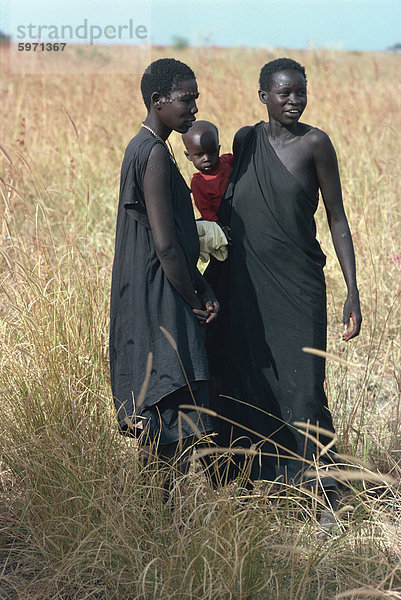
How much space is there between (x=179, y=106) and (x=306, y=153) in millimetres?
460

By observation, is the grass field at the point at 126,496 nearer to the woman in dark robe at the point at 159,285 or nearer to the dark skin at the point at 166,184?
→ the woman in dark robe at the point at 159,285

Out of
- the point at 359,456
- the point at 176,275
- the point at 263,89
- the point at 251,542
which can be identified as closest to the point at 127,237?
the point at 176,275

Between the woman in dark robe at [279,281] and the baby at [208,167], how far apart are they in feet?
0.14

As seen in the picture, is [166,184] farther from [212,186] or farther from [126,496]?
[126,496]

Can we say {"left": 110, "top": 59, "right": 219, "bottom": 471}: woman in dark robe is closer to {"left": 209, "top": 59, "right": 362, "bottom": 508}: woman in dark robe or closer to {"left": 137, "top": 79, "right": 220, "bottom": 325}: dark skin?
{"left": 137, "top": 79, "right": 220, "bottom": 325}: dark skin

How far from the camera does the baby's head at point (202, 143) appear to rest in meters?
2.36

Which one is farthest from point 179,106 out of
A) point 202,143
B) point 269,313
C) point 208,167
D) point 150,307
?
point 269,313

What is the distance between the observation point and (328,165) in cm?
235

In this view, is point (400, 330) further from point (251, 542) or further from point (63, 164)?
point (63, 164)

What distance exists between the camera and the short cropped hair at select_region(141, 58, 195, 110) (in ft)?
7.00

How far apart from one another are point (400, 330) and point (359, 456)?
56.6 inches

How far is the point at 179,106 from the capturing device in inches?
84.5

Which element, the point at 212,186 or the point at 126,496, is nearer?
the point at 126,496

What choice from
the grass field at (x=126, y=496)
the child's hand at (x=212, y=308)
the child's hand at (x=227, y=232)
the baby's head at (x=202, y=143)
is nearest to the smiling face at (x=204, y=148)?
the baby's head at (x=202, y=143)
